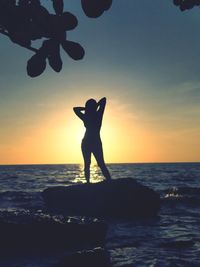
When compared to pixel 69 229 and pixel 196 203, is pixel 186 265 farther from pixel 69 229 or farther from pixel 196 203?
pixel 196 203

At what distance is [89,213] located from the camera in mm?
11156

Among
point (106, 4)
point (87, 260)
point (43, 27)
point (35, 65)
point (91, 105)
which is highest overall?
point (91, 105)

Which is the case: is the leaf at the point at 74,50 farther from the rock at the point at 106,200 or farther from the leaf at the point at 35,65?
the rock at the point at 106,200

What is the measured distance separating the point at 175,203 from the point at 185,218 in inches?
173

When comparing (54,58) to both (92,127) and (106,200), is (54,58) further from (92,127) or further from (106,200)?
(106,200)

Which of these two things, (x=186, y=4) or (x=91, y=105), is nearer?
(x=186, y=4)

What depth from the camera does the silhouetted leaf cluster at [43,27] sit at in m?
2.00

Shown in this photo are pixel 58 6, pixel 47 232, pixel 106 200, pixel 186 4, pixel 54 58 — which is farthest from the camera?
pixel 106 200

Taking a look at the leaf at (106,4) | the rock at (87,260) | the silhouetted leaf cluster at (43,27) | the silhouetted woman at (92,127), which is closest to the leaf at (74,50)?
the silhouetted leaf cluster at (43,27)

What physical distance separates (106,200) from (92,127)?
2.19 meters

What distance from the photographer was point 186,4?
8.90 ft

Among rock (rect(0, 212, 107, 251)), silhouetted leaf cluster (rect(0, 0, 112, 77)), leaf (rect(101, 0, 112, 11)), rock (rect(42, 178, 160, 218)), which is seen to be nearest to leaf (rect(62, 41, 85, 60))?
silhouetted leaf cluster (rect(0, 0, 112, 77))

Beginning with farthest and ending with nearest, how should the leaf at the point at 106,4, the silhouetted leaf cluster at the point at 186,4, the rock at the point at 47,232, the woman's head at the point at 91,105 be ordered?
the woman's head at the point at 91,105 → the rock at the point at 47,232 → the silhouetted leaf cluster at the point at 186,4 → the leaf at the point at 106,4

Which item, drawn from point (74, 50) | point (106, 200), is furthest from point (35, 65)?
point (106, 200)
